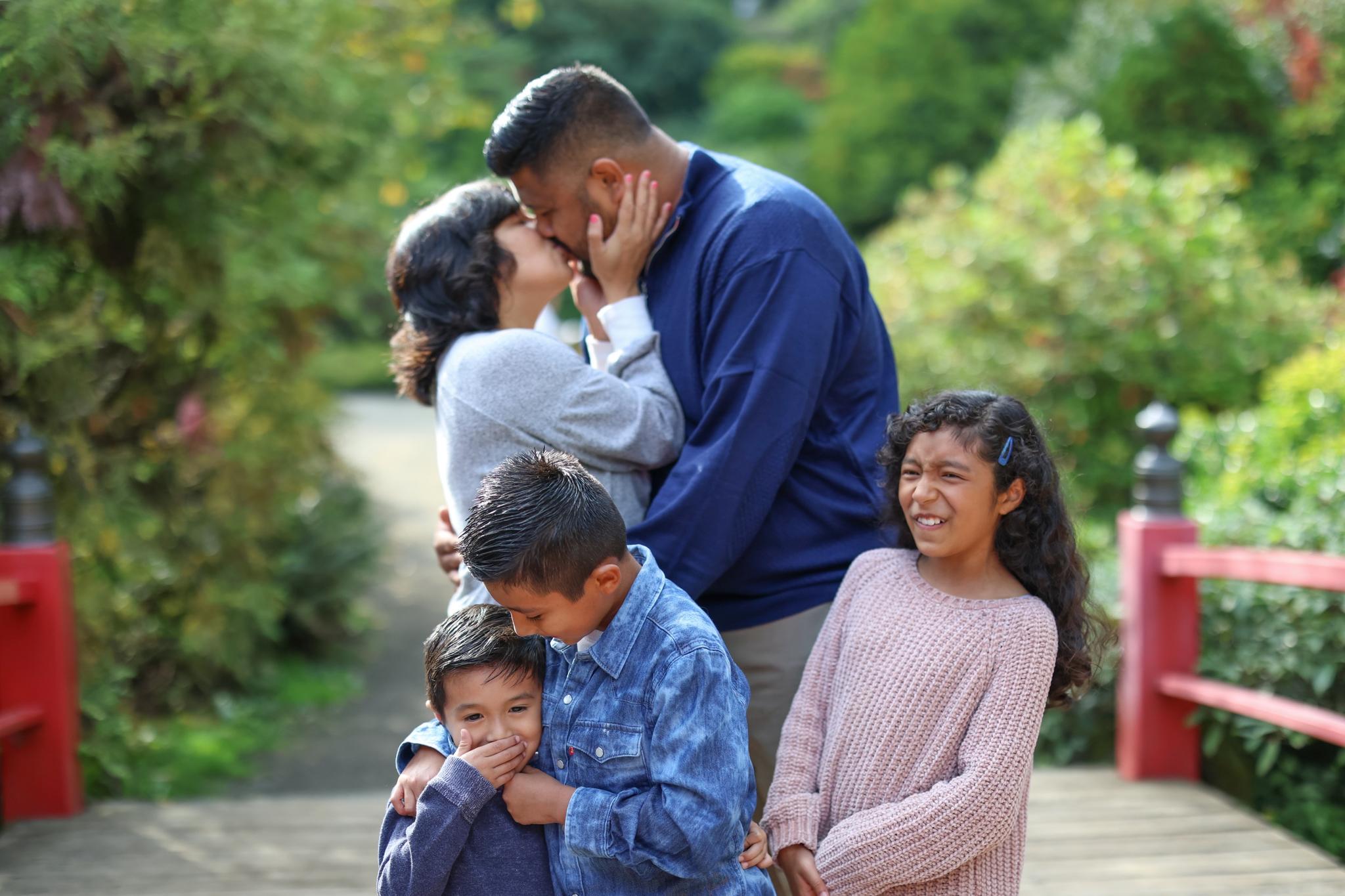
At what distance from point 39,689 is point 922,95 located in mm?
17458

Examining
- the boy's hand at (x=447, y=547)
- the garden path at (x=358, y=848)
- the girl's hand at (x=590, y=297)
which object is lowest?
the garden path at (x=358, y=848)

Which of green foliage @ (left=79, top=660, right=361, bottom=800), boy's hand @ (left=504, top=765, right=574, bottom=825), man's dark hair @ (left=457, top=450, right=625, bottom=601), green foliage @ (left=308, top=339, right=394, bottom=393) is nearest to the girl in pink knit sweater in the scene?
boy's hand @ (left=504, top=765, right=574, bottom=825)

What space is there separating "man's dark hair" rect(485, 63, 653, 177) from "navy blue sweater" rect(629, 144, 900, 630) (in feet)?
0.61

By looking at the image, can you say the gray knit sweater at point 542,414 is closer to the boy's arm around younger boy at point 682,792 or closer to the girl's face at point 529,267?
the girl's face at point 529,267

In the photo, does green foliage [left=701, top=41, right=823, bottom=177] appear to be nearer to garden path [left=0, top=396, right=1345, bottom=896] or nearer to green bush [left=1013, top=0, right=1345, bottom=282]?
green bush [left=1013, top=0, right=1345, bottom=282]

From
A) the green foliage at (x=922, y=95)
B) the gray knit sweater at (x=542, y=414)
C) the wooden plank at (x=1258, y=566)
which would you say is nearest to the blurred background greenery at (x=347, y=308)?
the wooden plank at (x=1258, y=566)

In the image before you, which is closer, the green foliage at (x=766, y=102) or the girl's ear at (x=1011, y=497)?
the girl's ear at (x=1011, y=497)

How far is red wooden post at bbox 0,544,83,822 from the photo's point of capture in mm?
3730

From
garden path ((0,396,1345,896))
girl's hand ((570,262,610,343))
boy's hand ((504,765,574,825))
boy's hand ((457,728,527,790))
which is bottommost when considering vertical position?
garden path ((0,396,1345,896))

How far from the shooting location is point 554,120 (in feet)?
6.59

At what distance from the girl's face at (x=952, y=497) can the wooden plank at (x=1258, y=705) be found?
6.09 feet

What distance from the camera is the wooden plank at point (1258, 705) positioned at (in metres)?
3.22

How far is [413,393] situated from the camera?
212 centimetres

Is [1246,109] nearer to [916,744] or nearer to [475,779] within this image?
[916,744]
